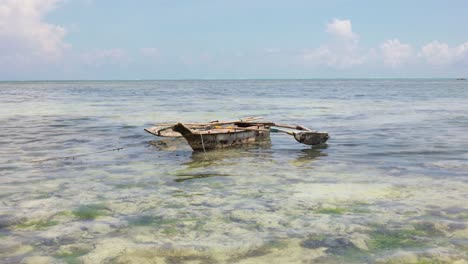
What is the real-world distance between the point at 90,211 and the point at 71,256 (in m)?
2.10

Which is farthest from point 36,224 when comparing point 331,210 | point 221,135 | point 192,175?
point 221,135

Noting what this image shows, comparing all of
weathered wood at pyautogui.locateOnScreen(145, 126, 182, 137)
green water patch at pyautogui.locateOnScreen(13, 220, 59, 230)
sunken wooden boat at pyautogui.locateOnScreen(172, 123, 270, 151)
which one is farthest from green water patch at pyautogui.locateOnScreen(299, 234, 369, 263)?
weathered wood at pyautogui.locateOnScreen(145, 126, 182, 137)

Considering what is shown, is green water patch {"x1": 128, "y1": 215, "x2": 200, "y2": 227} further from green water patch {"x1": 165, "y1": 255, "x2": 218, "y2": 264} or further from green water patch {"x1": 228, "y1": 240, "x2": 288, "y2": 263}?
green water patch {"x1": 228, "y1": 240, "x2": 288, "y2": 263}

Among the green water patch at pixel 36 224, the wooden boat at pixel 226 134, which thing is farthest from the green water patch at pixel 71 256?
the wooden boat at pixel 226 134

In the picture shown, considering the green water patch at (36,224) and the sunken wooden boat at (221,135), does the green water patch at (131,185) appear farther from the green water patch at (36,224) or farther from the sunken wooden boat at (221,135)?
the sunken wooden boat at (221,135)

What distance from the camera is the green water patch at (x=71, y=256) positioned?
19.8ft

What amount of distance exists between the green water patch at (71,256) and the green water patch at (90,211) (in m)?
1.53

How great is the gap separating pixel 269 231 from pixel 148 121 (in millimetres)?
19447

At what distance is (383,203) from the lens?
8594 millimetres

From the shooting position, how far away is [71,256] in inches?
244

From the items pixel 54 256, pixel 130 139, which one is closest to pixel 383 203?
pixel 54 256

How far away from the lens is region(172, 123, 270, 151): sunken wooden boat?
13.6 meters

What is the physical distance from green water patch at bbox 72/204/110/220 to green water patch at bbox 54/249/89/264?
153 cm

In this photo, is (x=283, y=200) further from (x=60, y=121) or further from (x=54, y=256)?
(x=60, y=121)
